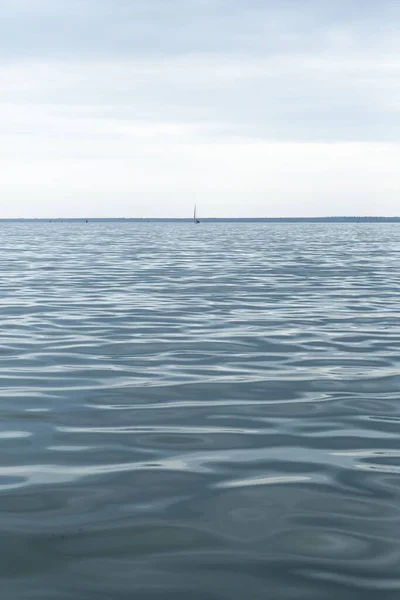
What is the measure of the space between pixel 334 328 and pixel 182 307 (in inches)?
184

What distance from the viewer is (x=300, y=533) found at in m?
6.07

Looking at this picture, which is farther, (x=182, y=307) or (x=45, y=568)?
(x=182, y=307)

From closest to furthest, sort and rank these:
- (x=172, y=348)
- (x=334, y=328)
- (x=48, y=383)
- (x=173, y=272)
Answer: (x=48, y=383) < (x=172, y=348) < (x=334, y=328) < (x=173, y=272)

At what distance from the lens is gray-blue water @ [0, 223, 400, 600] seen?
5.44 metres

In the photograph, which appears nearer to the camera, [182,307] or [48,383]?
[48,383]

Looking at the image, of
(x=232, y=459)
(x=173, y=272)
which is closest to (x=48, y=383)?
(x=232, y=459)

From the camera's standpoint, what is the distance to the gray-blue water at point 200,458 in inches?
214

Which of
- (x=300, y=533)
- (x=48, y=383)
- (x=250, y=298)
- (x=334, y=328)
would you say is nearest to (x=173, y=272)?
(x=250, y=298)

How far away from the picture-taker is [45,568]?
545 centimetres

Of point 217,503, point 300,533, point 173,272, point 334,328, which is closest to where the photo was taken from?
point 300,533

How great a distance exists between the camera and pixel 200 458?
789 cm

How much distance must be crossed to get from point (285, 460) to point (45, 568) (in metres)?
2.92

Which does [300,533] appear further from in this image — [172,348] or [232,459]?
[172,348]

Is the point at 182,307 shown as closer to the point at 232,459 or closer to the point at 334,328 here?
the point at 334,328
